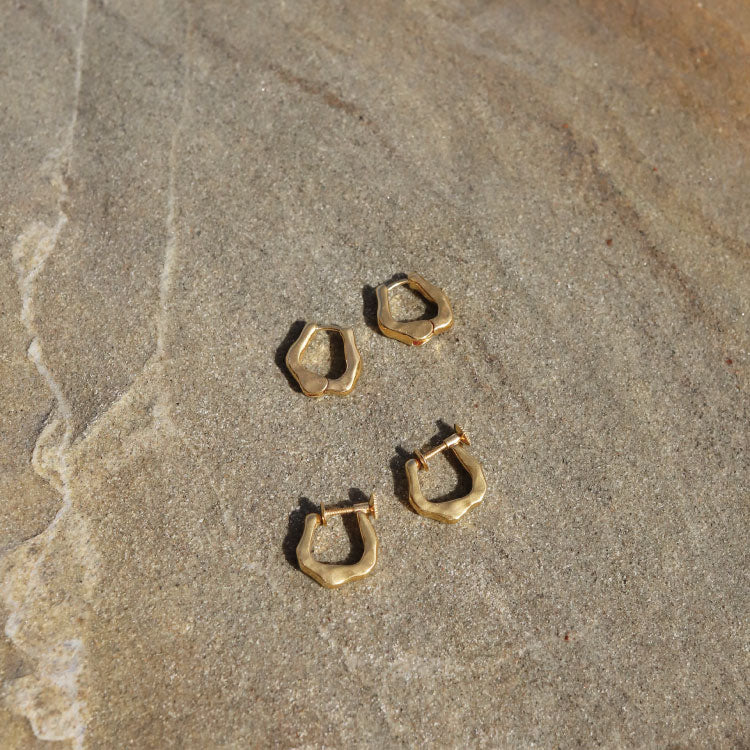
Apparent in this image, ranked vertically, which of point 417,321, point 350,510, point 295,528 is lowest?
point 295,528

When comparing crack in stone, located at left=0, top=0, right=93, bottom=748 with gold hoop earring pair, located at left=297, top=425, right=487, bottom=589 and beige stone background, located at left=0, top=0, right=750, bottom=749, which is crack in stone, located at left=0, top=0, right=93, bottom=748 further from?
gold hoop earring pair, located at left=297, top=425, right=487, bottom=589

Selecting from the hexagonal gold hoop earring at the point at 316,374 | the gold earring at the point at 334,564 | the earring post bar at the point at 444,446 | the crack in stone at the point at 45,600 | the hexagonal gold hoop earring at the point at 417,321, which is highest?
the hexagonal gold hoop earring at the point at 417,321

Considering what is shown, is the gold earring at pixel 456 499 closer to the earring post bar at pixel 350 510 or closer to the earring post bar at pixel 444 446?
the earring post bar at pixel 444 446

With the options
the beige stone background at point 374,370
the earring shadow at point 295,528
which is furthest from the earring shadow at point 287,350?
the earring shadow at point 295,528

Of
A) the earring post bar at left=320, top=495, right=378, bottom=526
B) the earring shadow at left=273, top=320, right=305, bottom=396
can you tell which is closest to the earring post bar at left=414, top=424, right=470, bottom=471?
the earring post bar at left=320, top=495, right=378, bottom=526

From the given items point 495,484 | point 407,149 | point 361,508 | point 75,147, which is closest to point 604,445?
point 495,484

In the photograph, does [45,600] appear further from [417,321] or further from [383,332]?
[417,321]

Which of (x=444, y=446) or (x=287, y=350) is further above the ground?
(x=444, y=446)

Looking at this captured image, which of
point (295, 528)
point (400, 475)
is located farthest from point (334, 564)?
point (400, 475)
